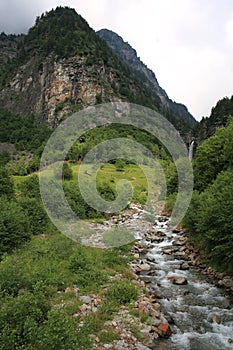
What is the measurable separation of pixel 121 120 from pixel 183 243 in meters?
101

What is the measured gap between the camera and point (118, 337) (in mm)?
11602

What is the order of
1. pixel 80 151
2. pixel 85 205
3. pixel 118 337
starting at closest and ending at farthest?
pixel 118 337 → pixel 85 205 → pixel 80 151

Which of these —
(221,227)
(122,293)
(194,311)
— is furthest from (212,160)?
(122,293)

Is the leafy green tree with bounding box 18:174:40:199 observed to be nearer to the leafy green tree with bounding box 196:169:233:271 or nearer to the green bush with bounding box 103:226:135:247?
the green bush with bounding box 103:226:135:247

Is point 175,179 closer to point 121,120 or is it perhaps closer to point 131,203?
point 131,203

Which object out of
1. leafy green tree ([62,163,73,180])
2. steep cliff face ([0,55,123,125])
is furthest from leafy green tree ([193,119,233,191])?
steep cliff face ([0,55,123,125])

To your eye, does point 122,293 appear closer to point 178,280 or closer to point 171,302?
point 171,302

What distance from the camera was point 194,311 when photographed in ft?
48.2

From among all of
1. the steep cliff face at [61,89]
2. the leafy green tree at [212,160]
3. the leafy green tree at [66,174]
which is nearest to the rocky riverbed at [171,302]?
the leafy green tree at [212,160]

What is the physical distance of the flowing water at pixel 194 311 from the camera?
12.0m

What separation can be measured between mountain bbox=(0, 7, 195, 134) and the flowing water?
118492 millimetres

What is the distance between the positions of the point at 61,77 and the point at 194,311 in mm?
140331

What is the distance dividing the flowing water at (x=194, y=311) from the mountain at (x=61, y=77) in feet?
389

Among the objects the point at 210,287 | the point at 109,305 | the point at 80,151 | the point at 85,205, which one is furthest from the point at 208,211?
the point at 80,151
